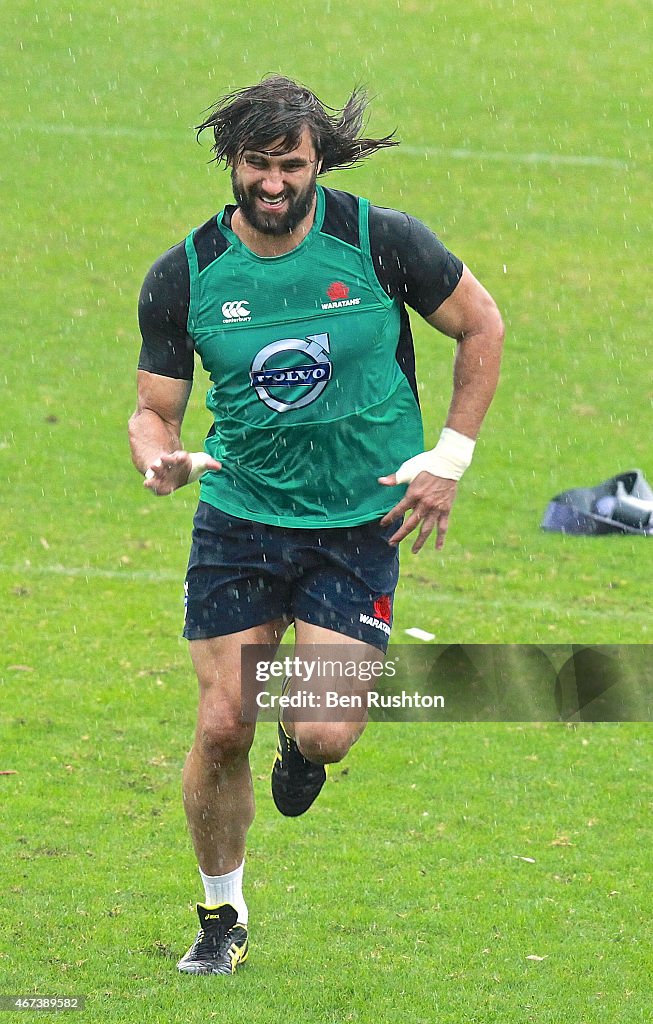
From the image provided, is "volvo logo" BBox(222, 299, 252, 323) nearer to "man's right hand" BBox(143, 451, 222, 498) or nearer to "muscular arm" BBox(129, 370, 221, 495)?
"muscular arm" BBox(129, 370, 221, 495)

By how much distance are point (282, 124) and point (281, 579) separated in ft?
4.81

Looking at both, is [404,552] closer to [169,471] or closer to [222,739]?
[222,739]

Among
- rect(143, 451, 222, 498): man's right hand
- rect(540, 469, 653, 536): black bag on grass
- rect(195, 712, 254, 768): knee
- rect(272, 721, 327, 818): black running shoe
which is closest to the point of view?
rect(143, 451, 222, 498): man's right hand

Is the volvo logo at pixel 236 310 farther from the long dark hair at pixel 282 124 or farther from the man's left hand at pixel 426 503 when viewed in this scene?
the man's left hand at pixel 426 503

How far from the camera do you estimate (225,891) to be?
5.01m

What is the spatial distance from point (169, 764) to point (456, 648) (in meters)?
2.02

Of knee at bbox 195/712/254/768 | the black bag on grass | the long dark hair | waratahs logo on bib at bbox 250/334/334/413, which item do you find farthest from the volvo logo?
the black bag on grass

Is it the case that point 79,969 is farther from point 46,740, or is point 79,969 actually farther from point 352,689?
point 46,740

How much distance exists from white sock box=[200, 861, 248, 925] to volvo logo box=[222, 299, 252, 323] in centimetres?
183

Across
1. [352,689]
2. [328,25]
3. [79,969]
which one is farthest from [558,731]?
[328,25]

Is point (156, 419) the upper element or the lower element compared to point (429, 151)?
lower

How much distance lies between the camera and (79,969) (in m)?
4.81

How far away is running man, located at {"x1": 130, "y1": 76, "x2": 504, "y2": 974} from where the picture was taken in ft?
15.8

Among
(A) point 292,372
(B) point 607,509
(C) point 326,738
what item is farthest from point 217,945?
(B) point 607,509
